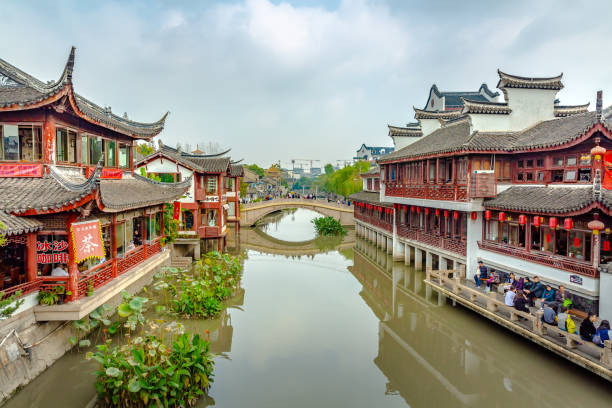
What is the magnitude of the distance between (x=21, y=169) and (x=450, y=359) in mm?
11909

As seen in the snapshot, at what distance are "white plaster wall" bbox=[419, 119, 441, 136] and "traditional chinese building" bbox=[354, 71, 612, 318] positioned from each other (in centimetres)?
244

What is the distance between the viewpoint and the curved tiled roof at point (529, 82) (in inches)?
616

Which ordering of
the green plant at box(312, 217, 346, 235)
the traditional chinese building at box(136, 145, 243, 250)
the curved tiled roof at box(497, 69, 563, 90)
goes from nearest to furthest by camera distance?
the curved tiled roof at box(497, 69, 563, 90), the traditional chinese building at box(136, 145, 243, 250), the green plant at box(312, 217, 346, 235)

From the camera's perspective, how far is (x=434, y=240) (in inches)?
704

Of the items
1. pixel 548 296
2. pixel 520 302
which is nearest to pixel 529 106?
pixel 548 296

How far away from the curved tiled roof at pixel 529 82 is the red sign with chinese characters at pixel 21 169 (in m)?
16.3

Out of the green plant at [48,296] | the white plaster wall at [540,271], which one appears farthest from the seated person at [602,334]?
the green plant at [48,296]

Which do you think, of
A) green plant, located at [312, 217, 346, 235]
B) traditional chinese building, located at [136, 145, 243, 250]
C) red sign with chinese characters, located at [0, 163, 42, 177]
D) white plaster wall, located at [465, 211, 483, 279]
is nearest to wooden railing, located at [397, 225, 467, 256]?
white plaster wall, located at [465, 211, 483, 279]

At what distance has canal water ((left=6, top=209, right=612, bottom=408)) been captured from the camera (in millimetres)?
8391

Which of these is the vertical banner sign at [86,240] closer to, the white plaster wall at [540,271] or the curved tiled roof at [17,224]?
the curved tiled roof at [17,224]

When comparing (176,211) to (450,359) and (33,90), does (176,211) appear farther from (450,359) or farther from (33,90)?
(450,359)

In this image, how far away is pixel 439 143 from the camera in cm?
1858

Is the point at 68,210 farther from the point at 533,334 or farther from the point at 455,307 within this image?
the point at 455,307

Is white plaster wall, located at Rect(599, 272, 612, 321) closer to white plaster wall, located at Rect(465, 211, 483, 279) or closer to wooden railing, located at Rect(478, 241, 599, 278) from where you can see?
wooden railing, located at Rect(478, 241, 599, 278)
